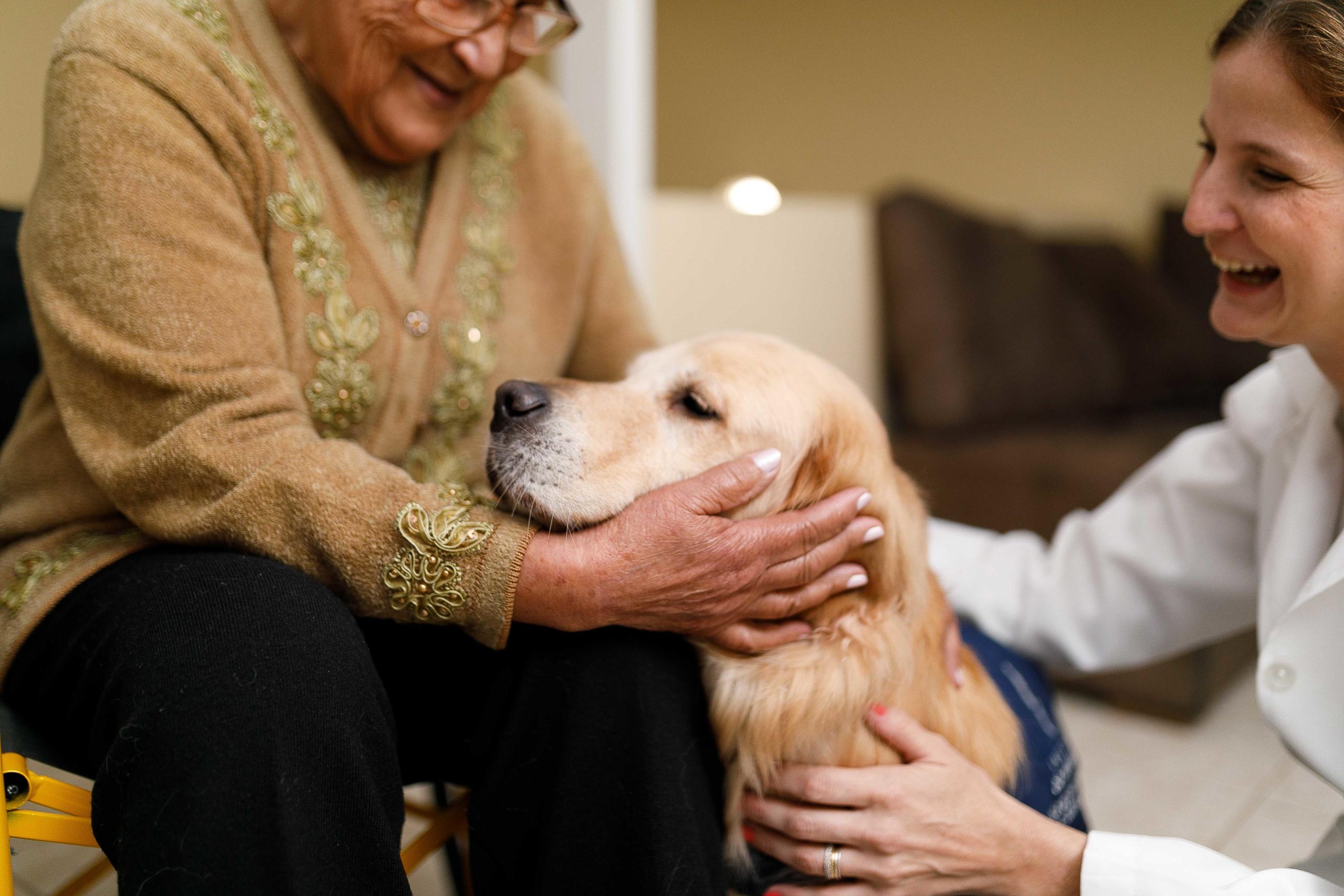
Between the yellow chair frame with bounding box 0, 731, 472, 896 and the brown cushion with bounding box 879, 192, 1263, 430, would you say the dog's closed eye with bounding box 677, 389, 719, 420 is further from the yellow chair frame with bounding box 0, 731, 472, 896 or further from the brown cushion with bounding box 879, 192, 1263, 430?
the brown cushion with bounding box 879, 192, 1263, 430

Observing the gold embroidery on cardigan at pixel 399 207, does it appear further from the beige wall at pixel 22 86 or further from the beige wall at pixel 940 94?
the beige wall at pixel 940 94

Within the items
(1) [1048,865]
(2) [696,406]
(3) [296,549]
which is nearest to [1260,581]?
(1) [1048,865]

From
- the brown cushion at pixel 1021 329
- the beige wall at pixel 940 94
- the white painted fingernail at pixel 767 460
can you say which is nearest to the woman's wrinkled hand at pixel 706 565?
the white painted fingernail at pixel 767 460

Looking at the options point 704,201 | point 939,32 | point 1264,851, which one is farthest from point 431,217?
point 939,32

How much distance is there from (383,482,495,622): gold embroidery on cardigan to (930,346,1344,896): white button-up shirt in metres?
0.65

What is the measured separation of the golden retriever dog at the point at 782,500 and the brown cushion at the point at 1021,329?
5.52 feet

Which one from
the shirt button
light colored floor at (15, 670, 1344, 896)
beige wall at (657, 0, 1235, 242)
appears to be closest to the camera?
the shirt button

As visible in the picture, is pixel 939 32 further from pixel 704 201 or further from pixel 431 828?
pixel 431 828

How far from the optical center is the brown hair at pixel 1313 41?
83 centimetres

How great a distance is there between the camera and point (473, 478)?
3.88 ft

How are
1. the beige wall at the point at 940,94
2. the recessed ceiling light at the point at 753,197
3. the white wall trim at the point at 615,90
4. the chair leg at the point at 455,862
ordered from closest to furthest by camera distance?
the chair leg at the point at 455,862 → the white wall trim at the point at 615,90 → the recessed ceiling light at the point at 753,197 → the beige wall at the point at 940,94

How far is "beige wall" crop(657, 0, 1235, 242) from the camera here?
12.1 ft

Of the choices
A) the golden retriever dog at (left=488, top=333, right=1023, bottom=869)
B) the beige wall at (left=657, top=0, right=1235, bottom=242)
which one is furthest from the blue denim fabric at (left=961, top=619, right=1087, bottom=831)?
the beige wall at (left=657, top=0, right=1235, bottom=242)

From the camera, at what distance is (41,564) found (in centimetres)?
92
